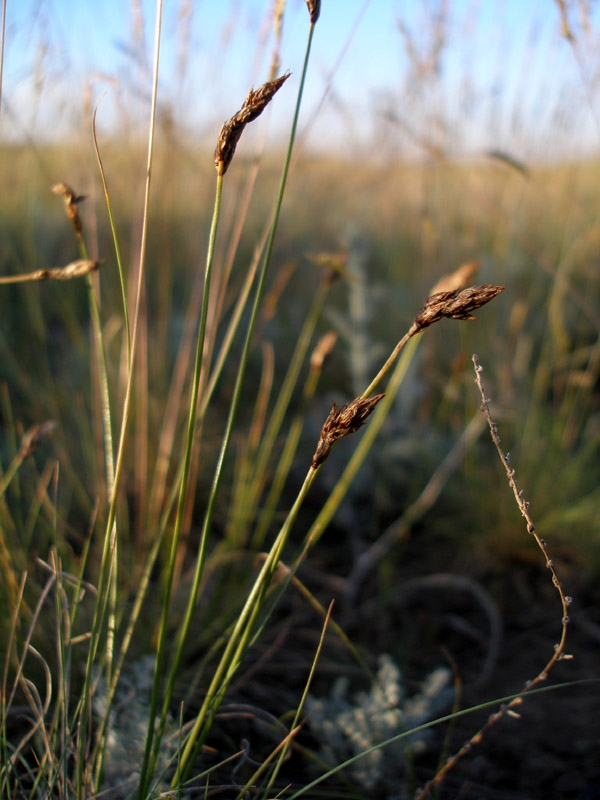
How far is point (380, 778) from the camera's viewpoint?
2.61 feet

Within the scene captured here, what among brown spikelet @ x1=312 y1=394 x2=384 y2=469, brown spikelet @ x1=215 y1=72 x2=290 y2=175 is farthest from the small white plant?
brown spikelet @ x1=215 y1=72 x2=290 y2=175

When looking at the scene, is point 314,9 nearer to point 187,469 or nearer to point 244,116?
point 244,116

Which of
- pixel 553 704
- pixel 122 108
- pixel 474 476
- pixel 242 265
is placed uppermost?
pixel 122 108

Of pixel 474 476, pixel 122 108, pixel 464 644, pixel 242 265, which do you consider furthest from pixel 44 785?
pixel 242 265

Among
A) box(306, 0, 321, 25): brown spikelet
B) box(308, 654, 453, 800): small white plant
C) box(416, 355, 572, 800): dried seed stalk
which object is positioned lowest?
box(308, 654, 453, 800): small white plant

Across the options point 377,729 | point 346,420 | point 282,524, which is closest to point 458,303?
point 346,420

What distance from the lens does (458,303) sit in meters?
0.39

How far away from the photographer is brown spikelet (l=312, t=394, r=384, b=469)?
394mm

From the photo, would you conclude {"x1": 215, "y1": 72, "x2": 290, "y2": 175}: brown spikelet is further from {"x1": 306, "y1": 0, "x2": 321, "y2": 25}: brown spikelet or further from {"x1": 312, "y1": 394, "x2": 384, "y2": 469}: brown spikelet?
{"x1": 312, "y1": 394, "x2": 384, "y2": 469}: brown spikelet

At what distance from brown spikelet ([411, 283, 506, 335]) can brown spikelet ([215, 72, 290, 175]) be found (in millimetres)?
175

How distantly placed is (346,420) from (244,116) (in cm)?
22

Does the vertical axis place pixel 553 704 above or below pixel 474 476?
below

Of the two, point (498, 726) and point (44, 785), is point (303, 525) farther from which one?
point (44, 785)

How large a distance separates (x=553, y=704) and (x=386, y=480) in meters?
0.65
